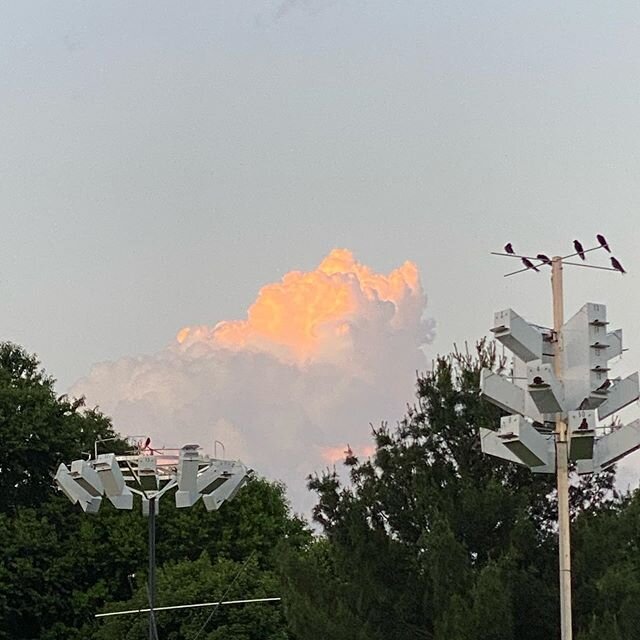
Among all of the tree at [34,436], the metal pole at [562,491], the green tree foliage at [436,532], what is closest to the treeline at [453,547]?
the green tree foliage at [436,532]

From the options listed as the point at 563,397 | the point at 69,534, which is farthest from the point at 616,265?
the point at 69,534

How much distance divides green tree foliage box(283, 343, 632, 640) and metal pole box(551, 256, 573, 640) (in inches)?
170

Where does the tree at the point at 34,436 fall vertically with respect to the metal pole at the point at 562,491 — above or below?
above

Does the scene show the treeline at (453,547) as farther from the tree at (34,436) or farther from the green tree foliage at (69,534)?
the tree at (34,436)

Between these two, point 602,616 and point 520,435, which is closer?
point 520,435

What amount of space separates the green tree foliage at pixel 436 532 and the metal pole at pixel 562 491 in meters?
4.32

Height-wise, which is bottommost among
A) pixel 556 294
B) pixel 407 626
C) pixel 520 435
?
pixel 407 626

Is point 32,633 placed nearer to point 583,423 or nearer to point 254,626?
point 254,626

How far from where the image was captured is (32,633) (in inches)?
1652

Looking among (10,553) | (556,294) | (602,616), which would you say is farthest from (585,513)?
(10,553)

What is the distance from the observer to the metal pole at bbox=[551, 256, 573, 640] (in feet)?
40.8

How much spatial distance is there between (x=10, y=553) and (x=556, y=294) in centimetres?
2946

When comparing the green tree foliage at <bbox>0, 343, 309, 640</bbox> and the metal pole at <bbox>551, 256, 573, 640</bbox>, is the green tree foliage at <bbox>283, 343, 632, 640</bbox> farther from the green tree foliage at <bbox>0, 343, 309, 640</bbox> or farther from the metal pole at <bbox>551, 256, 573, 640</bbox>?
the green tree foliage at <bbox>0, 343, 309, 640</bbox>

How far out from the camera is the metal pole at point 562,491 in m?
12.4
